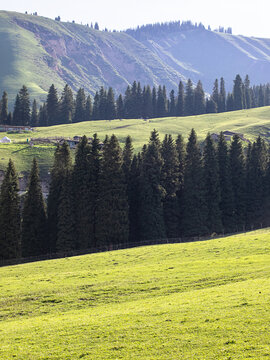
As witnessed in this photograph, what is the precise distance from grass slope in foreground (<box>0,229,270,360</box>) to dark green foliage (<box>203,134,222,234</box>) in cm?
2811

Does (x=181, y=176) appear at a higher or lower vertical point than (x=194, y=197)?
higher

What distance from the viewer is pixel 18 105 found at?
18788 centimetres

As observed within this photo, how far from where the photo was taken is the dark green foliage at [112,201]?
2746 inches

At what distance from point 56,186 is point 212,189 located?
28225 mm

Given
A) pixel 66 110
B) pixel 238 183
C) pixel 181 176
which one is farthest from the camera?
pixel 66 110

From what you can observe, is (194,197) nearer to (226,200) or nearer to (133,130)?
(226,200)

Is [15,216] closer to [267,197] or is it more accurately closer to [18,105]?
[267,197]

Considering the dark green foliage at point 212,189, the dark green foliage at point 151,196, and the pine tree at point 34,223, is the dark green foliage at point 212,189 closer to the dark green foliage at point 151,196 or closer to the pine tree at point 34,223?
the dark green foliage at point 151,196

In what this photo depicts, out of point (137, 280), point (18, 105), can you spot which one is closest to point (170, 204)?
point (137, 280)

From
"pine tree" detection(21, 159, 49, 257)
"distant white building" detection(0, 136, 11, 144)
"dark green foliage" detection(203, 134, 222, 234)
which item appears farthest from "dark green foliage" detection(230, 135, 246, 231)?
"distant white building" detection(0, 136, 11, 144)

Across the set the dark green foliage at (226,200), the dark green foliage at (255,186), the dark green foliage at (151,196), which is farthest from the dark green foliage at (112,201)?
the dark green foliage at (255,186)

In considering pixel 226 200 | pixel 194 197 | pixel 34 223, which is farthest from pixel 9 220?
pixel 226 200

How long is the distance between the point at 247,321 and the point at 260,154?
238 ft

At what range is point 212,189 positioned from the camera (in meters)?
81.9
